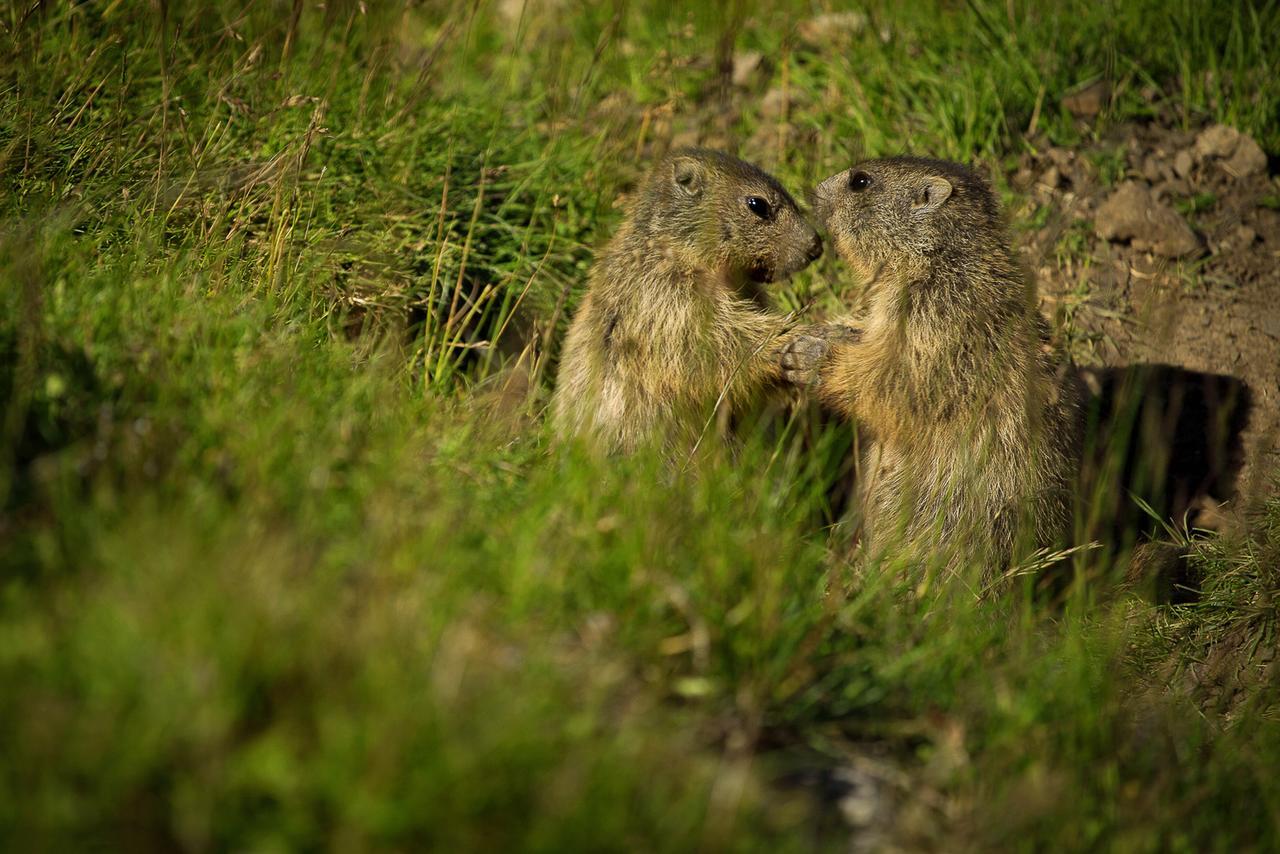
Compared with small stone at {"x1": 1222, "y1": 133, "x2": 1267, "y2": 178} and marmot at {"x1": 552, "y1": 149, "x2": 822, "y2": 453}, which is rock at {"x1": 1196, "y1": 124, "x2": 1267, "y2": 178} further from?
marmot at {"x1": 552, "y1": 149, "x2": 822, "y2": 453}

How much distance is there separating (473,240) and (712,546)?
3.03m

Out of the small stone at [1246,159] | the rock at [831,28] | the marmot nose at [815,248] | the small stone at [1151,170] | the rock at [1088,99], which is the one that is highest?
the rock at [831,28]

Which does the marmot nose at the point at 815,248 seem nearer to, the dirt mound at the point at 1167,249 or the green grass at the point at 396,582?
the green grass at the point at 396,582

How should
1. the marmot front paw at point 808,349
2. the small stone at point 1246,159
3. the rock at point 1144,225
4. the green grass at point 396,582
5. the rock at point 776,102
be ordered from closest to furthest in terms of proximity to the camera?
the green grass at point 396,582, the marmot front paw at point 808,349, the rock at point 1144,225, the small stone at point 1246,159, the rock at point 776,102

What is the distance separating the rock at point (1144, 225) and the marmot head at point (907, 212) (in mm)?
1493

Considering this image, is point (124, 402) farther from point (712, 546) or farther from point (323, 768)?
point (712, 546)

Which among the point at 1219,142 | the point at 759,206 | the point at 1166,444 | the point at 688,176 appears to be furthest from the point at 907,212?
the point at 1219,142

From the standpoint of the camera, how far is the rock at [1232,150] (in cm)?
695

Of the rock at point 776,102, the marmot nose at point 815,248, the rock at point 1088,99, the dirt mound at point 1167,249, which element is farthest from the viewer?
the rock at point 776,102

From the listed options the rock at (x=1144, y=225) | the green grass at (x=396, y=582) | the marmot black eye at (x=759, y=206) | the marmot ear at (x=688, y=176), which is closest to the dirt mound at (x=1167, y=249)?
the rock at (x=1144, y=225)

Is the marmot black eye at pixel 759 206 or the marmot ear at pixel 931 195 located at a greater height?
the marmot ear at pixel 931 195

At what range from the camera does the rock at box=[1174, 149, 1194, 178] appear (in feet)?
22.9

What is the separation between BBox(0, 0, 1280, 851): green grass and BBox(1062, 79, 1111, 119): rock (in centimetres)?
284

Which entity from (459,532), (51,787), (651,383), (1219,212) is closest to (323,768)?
(51,787)
